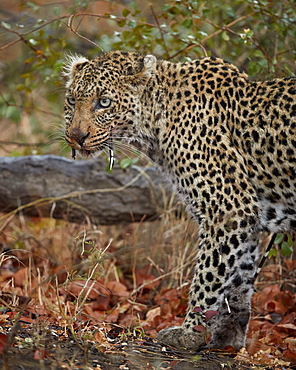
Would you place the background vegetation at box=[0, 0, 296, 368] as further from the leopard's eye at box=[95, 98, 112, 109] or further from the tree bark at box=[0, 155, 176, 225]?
the leopard's eye at box=[95, 98, 112, 109]

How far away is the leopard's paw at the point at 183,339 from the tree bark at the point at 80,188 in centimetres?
274

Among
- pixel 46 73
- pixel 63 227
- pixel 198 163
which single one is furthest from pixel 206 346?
pixel 46 73

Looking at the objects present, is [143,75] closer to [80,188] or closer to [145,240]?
[80,188]

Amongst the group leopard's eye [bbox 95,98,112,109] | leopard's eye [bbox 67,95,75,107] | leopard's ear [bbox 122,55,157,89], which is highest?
leopard's ear [bbox 122,55,157,89]

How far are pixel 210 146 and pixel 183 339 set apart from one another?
5.86ft

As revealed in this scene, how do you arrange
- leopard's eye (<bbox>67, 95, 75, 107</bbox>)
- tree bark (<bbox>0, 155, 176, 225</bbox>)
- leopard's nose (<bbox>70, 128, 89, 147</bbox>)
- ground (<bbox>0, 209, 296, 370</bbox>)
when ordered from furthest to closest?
1. tree bark (<bbox>0, 155, 176, 225</bbox>)
2. leopard's eye (<bbox>67, 95, 75, 107</bbox>)
3. leopard's nose (<bbox>70, 128, 89, 147</bbox>)
4. ground (<bbox>0, 209, 296, 370</bbox>)

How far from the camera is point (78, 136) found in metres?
5.64

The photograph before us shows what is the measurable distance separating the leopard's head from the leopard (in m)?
0.01

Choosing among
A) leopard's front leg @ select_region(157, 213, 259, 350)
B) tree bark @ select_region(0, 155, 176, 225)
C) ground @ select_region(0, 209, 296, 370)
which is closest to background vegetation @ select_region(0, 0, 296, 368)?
ground @ select_region(0, 209, 296, 370)

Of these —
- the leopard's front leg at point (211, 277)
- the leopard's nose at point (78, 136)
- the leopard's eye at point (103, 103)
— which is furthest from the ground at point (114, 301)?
the leopard's eye at point (103, 103)

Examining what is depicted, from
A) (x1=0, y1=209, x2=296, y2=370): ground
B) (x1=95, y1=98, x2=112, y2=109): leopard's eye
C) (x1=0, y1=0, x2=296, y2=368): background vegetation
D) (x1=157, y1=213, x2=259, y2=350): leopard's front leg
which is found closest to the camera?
(x1=0, y1=209, x2=296, y2=370): ground

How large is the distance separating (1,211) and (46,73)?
7.06ft

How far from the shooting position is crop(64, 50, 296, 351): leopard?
5.36 metres

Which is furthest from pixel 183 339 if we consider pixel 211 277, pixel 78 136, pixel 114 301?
pixel 78 136
